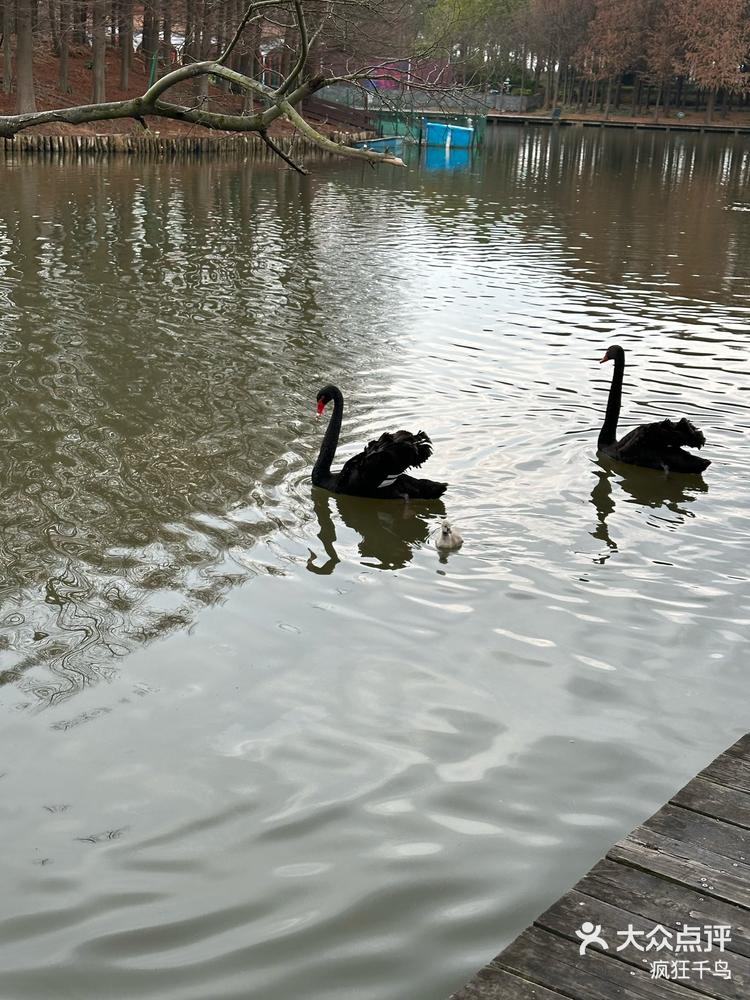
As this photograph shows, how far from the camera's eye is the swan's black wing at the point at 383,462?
741 cm

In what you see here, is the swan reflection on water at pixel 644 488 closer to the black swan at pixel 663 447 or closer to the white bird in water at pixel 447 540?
the black swan at pixel 663 447

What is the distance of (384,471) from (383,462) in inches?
3.5

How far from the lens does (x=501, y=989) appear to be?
291cm

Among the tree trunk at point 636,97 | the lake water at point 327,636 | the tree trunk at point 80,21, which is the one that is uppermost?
the tree trunk at point 636,97

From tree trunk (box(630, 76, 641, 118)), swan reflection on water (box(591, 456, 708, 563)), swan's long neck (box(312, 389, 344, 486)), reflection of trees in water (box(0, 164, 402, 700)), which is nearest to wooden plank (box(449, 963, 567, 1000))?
reflection of trees in water (box(0, 164, 402, 700))

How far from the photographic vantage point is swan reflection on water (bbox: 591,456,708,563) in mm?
7879

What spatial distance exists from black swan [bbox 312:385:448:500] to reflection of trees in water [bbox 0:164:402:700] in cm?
38

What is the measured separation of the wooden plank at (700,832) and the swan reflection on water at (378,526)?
3.24m

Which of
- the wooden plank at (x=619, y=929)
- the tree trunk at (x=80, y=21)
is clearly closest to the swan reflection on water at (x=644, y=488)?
the wooden plank at (x=619, y=929)

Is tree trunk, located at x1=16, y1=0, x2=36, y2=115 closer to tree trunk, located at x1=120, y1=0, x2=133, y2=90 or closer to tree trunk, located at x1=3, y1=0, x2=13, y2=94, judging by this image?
tree trunk, located at x1=3, y1=0, x2=13, y2=94

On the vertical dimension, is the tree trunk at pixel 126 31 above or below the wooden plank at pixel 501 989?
above

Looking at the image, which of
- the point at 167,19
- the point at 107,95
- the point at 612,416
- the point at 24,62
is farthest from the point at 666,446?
the point at 167,19

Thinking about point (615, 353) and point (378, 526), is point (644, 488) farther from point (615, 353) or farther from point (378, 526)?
point (378, 526)

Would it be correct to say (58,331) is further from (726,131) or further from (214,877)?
(726,131)
